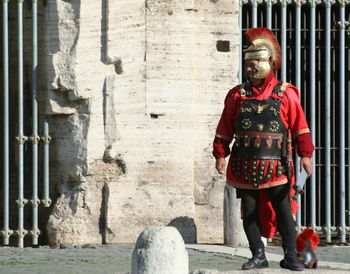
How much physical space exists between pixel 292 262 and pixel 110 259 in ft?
6.83

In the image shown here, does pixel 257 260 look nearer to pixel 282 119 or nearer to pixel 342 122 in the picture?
pixel 282 119

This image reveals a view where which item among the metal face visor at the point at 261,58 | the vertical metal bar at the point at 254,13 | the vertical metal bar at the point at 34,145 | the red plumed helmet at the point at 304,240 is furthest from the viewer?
the vertical metal bar at the point at 254,13

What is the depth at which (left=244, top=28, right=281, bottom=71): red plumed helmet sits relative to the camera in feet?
25.8

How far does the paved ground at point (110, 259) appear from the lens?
28.3ft

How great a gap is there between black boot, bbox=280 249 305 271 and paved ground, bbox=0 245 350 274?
7cm

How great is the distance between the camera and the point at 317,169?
37.0 ft

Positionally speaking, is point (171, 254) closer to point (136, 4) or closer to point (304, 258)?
point (304, 258)

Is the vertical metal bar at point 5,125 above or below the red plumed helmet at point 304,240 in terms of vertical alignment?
above

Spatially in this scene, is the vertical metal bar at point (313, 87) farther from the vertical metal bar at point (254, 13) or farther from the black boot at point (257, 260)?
the black boot at point (257, 260)

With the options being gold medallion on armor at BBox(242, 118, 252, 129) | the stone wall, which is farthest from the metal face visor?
the stone wall

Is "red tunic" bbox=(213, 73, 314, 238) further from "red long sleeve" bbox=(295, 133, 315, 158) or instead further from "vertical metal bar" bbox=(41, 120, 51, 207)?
"vertical metal bar" bbox=(41, 120, 51, 207)

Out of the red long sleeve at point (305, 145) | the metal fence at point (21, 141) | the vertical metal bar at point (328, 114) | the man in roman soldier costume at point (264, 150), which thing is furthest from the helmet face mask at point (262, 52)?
the metal fence at point (21, 141)

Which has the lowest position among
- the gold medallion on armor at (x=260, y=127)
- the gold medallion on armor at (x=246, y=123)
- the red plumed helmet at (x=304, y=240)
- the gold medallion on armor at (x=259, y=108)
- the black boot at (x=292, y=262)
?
the black boot at (x=292, y=262)

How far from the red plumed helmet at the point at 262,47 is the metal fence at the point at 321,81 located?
2.86 m
